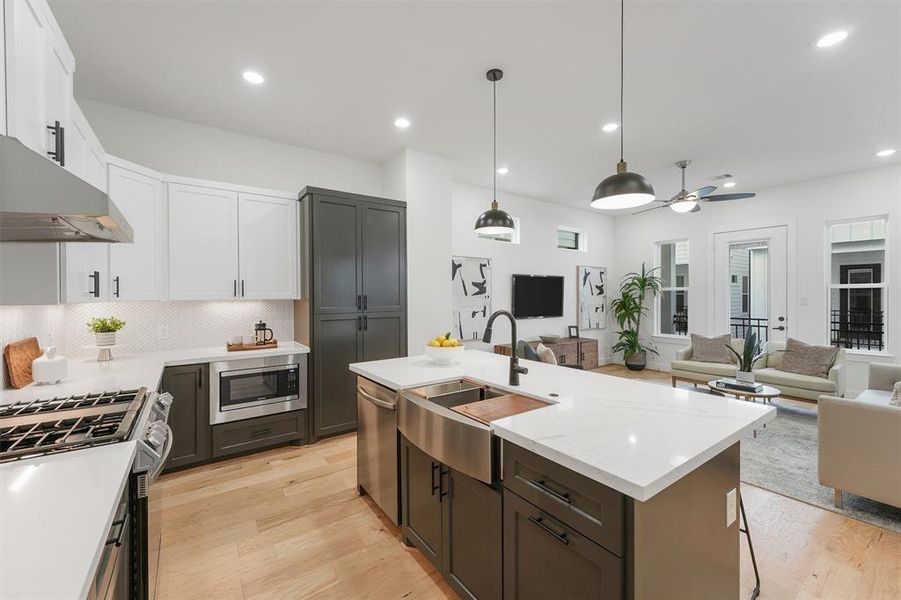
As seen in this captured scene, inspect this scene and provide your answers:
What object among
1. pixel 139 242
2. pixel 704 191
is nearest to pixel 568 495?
pixel 139 242

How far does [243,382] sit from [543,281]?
4.78 m

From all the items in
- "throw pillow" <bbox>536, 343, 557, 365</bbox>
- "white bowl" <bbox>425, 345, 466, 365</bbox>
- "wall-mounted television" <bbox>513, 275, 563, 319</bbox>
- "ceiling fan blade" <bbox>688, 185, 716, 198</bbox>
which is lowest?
"throw pillow" <bbox>536, 343, 557, 365</bbox>

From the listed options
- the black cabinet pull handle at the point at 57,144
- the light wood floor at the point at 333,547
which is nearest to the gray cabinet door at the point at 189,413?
the light wood floor at the point at 333,547

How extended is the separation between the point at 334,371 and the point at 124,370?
5.12 ft

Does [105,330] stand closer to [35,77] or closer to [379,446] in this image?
[35,77]

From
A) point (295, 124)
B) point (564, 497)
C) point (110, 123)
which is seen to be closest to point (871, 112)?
point (564, 497)

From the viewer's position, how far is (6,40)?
1.32 m

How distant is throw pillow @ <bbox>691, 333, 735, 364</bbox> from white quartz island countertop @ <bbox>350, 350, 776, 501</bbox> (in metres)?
4.28

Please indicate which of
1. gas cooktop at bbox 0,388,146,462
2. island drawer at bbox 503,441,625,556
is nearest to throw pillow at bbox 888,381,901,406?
island drawer at bbox 503,441,625,556

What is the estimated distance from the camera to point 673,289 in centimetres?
698

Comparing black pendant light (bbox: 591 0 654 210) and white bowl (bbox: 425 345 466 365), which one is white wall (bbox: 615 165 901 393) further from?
white bowl (bbox: 425 345 466 365)

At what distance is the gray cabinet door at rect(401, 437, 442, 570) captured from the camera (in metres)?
1.83

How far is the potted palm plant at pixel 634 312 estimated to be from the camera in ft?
23.1

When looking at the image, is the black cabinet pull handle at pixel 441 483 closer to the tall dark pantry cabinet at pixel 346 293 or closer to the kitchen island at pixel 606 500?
the kitchen island at pixel 606 500
